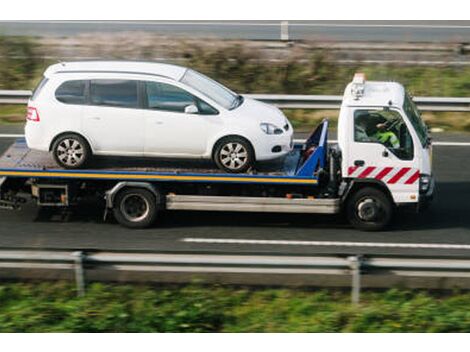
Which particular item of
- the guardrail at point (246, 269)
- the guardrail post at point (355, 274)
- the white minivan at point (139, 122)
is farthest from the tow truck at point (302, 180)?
the guardrail post at point (355, 274)

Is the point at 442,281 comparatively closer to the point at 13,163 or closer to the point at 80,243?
the point at 80,243

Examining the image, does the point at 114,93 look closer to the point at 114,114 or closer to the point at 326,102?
the point at 114,114

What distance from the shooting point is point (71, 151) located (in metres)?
12.2

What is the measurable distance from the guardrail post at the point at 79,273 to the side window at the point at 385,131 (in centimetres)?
419

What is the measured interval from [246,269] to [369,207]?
10.2 feet

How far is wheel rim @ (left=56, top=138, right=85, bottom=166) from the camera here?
12.2 meters

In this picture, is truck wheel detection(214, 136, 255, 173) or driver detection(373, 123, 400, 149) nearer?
driver detection(373, 123, 400, 149)

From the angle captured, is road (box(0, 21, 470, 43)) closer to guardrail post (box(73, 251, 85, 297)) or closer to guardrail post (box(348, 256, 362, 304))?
guardrail post (box(348, 256, 362, 304))

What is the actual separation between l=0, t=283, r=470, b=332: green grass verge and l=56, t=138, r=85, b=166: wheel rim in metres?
2.58

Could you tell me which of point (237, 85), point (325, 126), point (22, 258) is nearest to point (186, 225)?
point (325, 126)

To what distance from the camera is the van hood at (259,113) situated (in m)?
12.3

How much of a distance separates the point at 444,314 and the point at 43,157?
6.09m

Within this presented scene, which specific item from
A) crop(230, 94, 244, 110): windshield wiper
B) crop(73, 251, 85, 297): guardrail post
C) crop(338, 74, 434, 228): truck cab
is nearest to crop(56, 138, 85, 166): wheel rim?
crop(230, 94, 244, 110): windshield wiper

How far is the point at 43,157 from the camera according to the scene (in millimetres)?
12742
